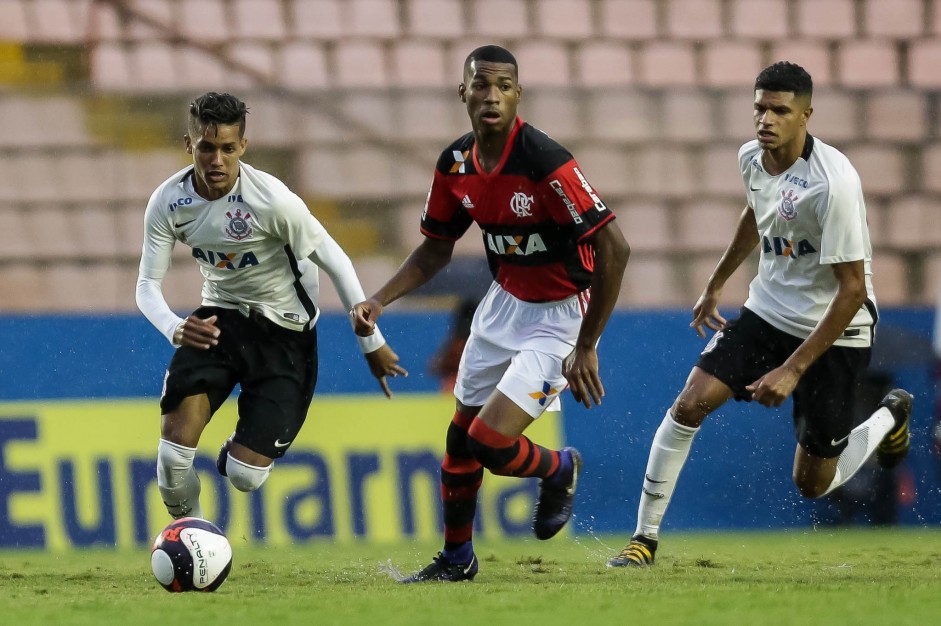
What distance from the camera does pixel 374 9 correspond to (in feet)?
36.3

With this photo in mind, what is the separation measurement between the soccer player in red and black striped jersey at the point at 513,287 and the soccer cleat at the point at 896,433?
162 cm

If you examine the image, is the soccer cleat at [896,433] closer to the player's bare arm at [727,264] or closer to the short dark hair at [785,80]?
the player's bare arm at [727,264]

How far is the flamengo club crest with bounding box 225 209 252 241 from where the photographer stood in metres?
6.10

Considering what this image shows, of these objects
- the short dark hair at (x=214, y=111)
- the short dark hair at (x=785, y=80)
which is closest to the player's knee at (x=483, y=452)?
the short dark hair at (x=214, y=111)

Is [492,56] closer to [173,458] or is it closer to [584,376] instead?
[584,376]

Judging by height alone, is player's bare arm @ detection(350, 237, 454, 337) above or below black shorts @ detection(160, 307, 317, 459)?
above

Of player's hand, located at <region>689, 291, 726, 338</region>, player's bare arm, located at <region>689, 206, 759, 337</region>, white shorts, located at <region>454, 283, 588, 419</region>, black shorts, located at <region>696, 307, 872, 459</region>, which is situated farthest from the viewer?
player's hand, located at <region>689, 291, 726, 338</region>

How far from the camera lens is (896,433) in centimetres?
700

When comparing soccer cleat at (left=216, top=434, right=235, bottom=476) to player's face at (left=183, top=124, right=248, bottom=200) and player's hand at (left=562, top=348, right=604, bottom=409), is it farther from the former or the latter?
player's hand at (left=562, top=348, right=604, bottom=409)

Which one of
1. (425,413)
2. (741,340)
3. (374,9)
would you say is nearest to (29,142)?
(374,9)

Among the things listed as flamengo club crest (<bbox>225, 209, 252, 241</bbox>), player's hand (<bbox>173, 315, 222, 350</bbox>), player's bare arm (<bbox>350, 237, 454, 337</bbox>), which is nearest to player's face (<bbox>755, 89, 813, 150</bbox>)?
player's bare arm (<bbox>350, 237, 454, 337</bbox>)

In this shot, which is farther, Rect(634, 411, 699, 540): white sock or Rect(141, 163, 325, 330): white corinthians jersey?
Rect(634, 411, 699, 540): white sock

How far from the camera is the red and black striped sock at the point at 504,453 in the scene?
19.2 ft

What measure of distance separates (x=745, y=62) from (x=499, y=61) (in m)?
5.88
